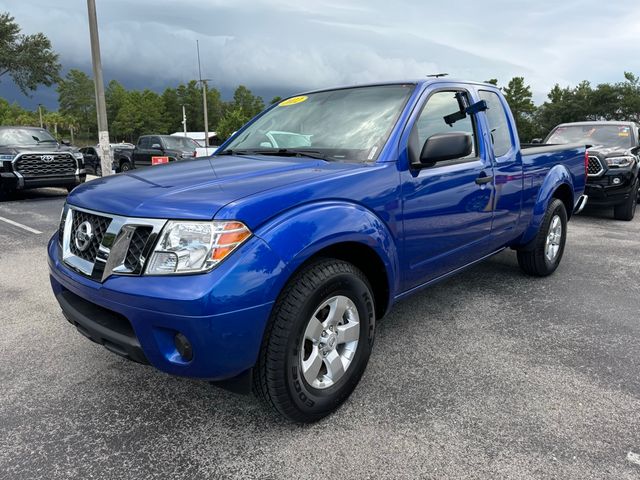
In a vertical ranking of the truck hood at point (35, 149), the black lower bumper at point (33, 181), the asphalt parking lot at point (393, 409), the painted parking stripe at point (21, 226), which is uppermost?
the truck hood at point (35, 149)

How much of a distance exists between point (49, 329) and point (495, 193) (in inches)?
138

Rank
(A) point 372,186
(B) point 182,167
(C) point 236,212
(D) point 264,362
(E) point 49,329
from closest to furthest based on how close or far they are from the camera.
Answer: (C) point 236,212
(D) point 264,362
(A) point 372,186
(B) point 182,167
(E) point 49,329

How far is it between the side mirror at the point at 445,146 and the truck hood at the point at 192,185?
1.66ft

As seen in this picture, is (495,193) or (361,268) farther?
(495,193)

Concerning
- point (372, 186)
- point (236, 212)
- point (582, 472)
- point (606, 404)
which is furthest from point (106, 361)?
point (606, 404)

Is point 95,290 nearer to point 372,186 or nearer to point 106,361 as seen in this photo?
point 106,361

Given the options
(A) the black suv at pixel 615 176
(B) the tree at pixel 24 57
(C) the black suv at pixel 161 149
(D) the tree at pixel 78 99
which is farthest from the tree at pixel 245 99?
(A) the black suv at pixel 615 176

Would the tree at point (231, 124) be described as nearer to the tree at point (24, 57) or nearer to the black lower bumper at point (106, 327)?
the tree at point (24, 57)

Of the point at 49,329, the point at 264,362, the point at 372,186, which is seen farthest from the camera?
the point at 49,329

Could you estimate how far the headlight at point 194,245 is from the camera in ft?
6.59

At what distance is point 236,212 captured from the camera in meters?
2.05

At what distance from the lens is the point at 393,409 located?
2.59 m

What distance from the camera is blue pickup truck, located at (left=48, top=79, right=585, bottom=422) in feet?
6.63

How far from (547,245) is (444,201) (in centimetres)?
221
